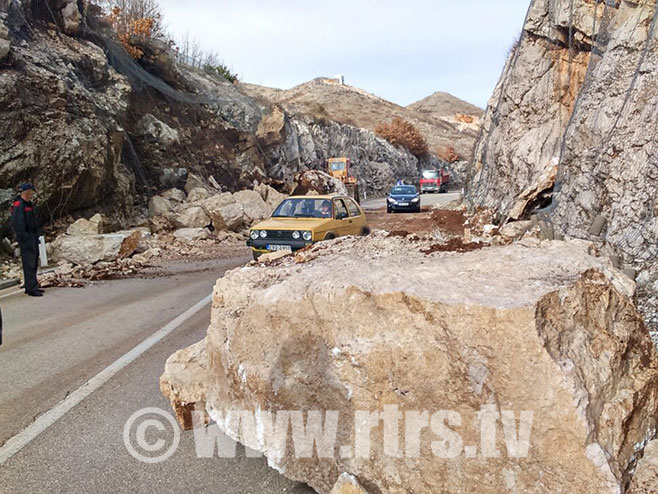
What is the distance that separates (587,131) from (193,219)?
41.1ft

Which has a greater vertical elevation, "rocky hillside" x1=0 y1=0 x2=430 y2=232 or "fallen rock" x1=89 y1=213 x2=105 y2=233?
"rocky hillside" x1=0 y1=0 x2=430 y2=232

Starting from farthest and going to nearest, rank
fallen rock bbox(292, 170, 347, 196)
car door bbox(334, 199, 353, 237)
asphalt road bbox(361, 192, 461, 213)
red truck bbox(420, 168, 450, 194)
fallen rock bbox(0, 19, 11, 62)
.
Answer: red truck bbox(420, 168, 450, 194) → asphalt road bbox(361, 192, 461, 213) → fallen rock bbox(292, 170, 347, 196) → fallen rock bbox(0, 19, 11, 62) → car door bbox(334, 199, 353, 237)

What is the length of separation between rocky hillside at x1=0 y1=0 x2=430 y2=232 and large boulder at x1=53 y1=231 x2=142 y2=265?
2285mm

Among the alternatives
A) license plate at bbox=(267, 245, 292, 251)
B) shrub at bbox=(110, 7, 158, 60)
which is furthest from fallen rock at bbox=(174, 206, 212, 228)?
shrub at bbox=(110, 7, 158, 60)

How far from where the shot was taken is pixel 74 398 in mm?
4461

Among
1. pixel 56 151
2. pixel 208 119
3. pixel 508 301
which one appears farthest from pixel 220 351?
pixel 208 119

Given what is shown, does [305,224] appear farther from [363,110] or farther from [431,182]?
[363,110]

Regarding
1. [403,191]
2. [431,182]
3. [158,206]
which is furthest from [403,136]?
[158,206]

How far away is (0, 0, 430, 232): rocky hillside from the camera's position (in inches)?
560

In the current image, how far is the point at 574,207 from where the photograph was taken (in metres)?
9.66

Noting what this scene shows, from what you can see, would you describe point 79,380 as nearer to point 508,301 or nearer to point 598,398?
point 508,301

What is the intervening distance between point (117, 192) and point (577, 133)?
576 inches

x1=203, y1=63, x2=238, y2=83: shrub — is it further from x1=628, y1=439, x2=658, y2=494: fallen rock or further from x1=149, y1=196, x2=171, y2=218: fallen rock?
x1=628, y1=439, x2=658, y2=494: fallen rock

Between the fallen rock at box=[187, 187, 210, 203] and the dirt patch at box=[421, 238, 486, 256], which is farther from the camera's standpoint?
the fallen rock at box=[187, 187, 210, 203]
